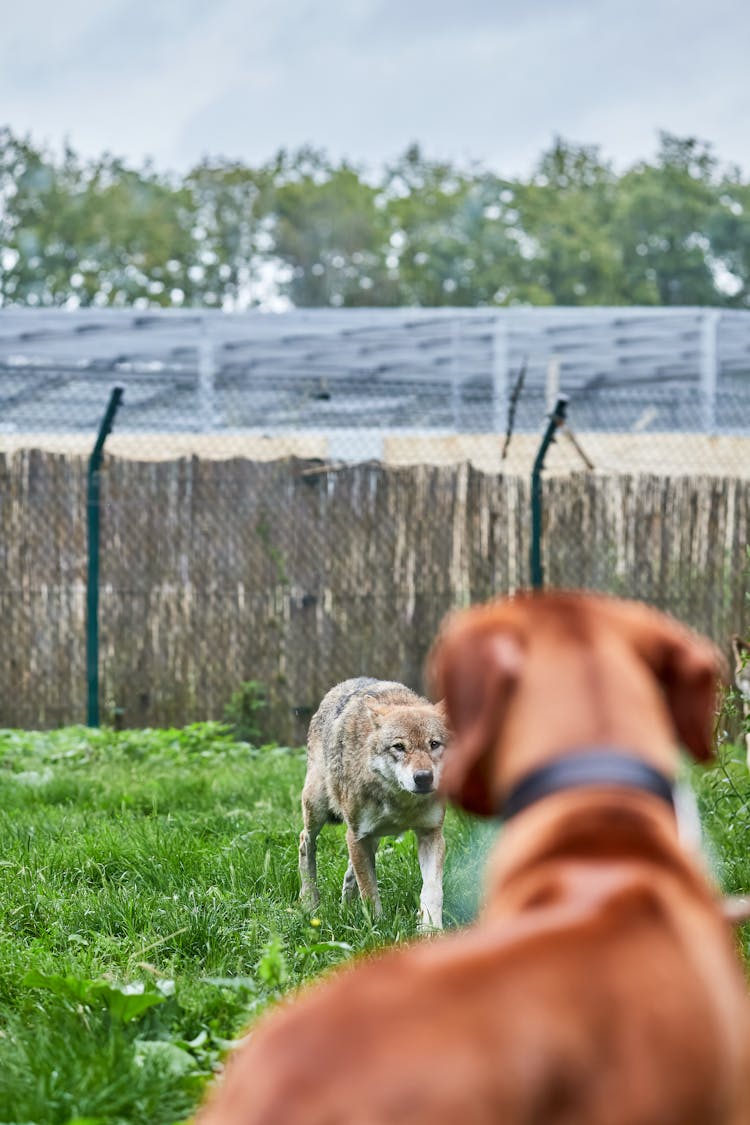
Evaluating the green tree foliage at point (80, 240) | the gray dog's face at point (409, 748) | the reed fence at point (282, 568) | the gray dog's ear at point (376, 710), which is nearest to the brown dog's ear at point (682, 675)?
the gray dog's face at point (409, 748)

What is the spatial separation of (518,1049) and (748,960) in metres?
2.81

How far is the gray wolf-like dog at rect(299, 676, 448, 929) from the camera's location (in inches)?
193

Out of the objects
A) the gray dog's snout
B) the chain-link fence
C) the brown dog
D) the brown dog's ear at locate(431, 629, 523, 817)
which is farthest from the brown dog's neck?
the chain-link fence

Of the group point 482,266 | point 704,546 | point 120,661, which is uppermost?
point 482,266

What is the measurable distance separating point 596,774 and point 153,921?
3.21 meters

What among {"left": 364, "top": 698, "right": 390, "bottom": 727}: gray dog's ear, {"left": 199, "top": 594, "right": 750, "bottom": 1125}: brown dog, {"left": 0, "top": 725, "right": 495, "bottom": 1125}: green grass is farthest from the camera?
{"left": 364, "top": 698, "right": 390, "bottom": 727}: gray dog's ear

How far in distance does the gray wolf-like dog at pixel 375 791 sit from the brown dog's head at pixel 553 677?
3.14 metres

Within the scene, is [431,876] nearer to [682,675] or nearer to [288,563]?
[682,675]

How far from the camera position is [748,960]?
12.4 ft

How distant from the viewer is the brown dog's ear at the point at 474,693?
1515 millimetres

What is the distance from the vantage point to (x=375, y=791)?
5.08 m

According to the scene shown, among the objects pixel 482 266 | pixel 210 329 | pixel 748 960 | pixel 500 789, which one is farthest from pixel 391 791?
pixel 482 266

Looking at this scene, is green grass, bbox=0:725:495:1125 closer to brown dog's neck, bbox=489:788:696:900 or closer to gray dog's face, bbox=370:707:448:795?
gray dog's face, bbox=370:707:448:795

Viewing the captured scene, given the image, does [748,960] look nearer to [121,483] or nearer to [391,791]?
[391,791]
